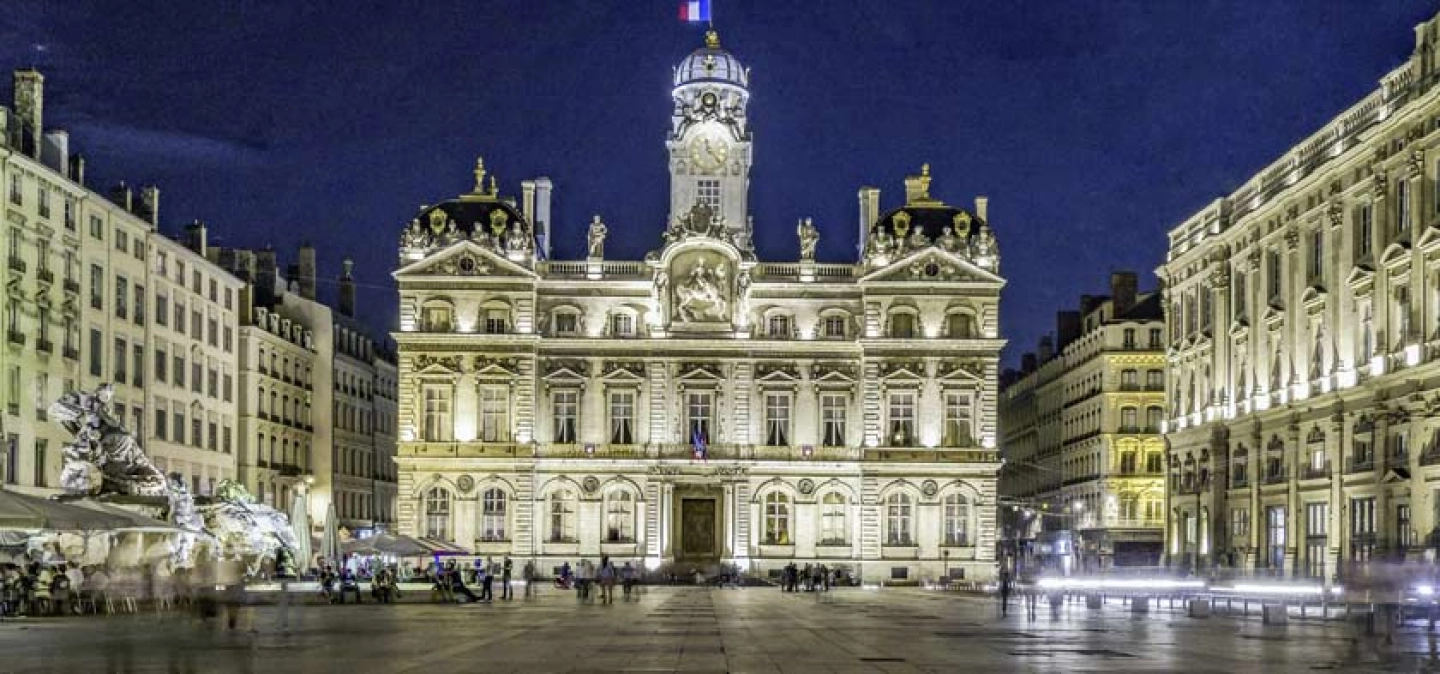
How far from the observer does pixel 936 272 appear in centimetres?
10269

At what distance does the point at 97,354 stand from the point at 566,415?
92.2 ft

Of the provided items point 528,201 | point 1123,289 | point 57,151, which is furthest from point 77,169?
point 1123,289

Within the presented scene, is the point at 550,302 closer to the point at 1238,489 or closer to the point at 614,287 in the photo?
the point at 614,287

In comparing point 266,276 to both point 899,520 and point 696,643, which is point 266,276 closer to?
point 899,520

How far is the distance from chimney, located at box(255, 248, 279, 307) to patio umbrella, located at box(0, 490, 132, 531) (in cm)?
6747

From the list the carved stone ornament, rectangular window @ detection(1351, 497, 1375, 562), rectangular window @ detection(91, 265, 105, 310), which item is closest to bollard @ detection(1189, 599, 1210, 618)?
rectangular window @ detection(1351, 497, 1375, 562)

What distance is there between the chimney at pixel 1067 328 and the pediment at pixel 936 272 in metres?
31.8

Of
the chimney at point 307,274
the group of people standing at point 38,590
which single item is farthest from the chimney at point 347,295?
the group of people standing at point 38,590

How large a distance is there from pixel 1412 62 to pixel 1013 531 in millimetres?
92486

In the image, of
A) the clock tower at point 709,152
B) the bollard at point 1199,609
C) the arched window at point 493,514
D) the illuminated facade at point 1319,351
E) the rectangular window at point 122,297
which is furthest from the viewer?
the clock tower at point 709,152

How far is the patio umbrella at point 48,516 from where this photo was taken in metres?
41.8

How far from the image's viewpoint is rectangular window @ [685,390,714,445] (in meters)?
104

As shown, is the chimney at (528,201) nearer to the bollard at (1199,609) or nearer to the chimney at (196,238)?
the chimney at (196,238)

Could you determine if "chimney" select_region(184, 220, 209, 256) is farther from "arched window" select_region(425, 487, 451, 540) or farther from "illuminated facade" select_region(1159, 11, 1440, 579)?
"illuminated facade" select_region(1159, 11, 1440, 579)
